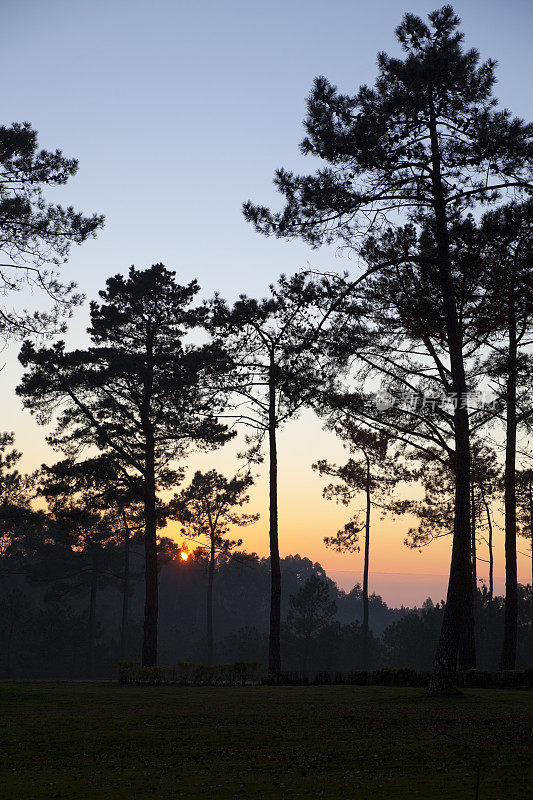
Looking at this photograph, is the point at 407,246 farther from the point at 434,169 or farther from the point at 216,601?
the point at 216,601

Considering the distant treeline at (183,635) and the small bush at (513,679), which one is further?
the distant treeline at (183,635)

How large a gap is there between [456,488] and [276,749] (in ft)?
25.1

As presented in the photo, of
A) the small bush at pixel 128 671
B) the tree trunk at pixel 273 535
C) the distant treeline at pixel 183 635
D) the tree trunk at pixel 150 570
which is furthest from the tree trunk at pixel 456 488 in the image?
the distant treeline at pixel 183 635

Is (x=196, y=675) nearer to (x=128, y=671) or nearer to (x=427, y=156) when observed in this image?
(x=128, y=671)

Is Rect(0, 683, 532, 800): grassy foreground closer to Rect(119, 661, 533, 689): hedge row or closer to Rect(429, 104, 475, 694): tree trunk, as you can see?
Rect(429, 104, 475, 694): tree trunk

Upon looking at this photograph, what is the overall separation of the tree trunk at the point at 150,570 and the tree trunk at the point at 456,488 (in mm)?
13263

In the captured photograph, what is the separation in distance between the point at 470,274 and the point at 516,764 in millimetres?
10949

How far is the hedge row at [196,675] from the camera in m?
22.3

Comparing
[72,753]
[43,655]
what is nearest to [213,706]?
[72,753]

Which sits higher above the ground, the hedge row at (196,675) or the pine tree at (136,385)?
the pine tree at (136,385)

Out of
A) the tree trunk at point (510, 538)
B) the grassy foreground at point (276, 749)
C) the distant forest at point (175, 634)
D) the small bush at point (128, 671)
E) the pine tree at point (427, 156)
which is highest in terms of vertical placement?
the pine tree at point (427, 156)

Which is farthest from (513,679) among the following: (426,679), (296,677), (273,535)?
(273,535)

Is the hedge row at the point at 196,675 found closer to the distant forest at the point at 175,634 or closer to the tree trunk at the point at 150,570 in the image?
the tree trunk at the point at 150,570

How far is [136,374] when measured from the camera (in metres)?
25.9
